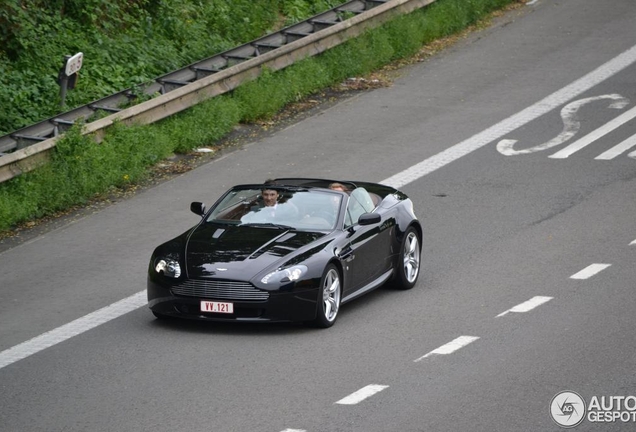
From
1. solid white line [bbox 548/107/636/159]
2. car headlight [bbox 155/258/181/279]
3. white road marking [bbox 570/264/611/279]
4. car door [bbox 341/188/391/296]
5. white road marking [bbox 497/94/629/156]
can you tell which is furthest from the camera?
white road marking [bbox 497/94/629/156]

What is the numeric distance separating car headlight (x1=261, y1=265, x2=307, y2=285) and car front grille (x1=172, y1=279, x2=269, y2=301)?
0.14 metres

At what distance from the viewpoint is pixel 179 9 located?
2756cm

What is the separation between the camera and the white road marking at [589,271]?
15.1 meters

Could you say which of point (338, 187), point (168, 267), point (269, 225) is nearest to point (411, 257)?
point (338, 187)

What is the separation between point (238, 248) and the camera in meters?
13.4

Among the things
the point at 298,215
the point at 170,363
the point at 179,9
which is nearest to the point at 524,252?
the point at 298,215

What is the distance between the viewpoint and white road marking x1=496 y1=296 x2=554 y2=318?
1376cm

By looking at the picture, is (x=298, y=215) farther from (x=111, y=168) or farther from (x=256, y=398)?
(x=111, y=168)

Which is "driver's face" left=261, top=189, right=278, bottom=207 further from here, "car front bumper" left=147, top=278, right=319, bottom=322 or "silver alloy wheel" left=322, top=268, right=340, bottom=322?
"car front bumper" left=147, top=278, right=319, bottom=322

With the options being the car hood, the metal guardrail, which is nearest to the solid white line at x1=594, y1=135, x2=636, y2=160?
the metal guardrail

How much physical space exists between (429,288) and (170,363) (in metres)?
4.12

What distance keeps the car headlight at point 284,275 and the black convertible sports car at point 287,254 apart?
10 millimetres

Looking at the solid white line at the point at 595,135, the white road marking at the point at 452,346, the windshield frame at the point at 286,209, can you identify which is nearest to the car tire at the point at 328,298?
the windshield frame at the point at 286,209

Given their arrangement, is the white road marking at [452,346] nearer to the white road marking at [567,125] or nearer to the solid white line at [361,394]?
the solid white line at [361,394]
